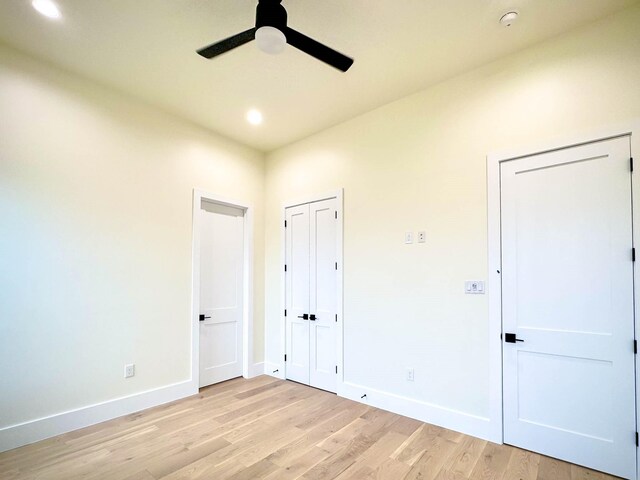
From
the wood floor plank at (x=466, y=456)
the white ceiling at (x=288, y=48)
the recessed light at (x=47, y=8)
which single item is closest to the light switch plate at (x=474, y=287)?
the wood floor plank at (x=466, y=456)

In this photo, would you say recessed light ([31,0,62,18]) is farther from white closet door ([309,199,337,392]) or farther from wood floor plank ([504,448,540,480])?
wood floor plank ([504,448,540,480])

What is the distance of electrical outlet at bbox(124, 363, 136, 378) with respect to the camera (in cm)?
312

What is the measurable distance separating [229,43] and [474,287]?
266cm

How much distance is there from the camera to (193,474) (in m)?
2.18

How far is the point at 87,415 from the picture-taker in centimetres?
285

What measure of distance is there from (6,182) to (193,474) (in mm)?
2716

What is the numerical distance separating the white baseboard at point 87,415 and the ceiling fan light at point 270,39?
340 centimetres

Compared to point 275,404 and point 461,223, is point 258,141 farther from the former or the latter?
point 275,404

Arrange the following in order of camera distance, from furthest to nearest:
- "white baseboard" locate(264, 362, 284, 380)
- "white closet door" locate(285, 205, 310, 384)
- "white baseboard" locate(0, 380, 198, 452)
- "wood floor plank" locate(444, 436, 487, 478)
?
"white baseboard" locate(264, 362, 284, 380) < "white closet door" locate(285, 205, 310, 384) < "white baseboard" locate(0, 380, 198, 452) < "wood floor plank" locate(444, 436, 487, 478)

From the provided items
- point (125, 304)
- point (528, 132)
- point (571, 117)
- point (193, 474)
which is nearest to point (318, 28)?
point (528, 132)

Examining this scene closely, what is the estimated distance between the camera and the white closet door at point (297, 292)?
4070mm

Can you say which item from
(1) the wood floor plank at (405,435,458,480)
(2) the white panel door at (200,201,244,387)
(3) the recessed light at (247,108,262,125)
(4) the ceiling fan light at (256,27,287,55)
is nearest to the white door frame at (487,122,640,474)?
(1) the wood floor plank at (405,435,458,480)

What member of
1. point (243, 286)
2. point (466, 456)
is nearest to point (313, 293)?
point (243, 286)

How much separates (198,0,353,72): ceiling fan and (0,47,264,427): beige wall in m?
1.81
